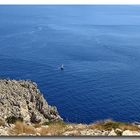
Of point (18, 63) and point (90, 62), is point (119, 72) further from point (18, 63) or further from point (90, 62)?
point (18, 63)

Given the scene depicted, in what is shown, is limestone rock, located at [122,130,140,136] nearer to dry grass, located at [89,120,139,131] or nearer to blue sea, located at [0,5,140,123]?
dry grass, located at [89,120,139,131]

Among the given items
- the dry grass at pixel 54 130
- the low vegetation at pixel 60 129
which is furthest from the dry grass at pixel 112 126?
the dry grass at pixel 54 130

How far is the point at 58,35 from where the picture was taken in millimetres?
188500

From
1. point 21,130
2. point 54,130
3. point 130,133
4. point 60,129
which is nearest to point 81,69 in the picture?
point 60,129

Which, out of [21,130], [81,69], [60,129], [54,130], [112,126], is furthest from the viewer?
[81,69]

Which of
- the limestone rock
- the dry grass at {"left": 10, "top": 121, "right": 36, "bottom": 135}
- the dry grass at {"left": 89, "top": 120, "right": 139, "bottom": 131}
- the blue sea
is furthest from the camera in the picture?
the blue sea

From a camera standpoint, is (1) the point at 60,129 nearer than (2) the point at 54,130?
No

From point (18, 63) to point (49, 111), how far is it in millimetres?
62676

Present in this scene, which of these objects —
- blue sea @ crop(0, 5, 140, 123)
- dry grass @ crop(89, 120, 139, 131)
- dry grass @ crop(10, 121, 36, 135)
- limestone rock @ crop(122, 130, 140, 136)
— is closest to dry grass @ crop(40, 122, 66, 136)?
dry grass @ crop(10, 121, 36, 135)

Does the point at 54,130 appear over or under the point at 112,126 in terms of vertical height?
under

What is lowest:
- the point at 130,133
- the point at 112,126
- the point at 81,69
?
the point at 130,133

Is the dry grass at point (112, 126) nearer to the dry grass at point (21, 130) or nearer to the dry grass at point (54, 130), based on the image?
the dry grass at point (54, 130)

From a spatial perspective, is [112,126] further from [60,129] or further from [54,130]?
[54,130]

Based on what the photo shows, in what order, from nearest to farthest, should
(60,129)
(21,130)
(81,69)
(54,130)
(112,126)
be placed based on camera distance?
(21,130), (54,130), (60,129), (112,126), (81,69)
